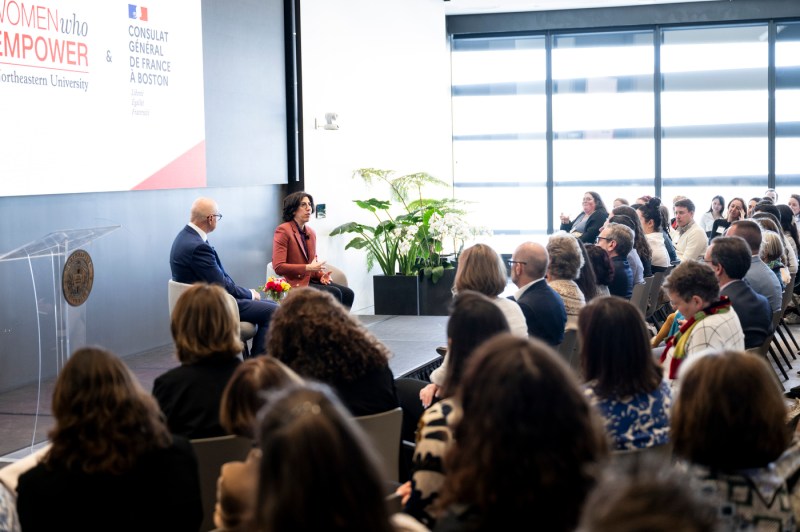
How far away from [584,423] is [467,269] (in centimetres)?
282

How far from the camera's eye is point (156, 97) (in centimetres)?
808

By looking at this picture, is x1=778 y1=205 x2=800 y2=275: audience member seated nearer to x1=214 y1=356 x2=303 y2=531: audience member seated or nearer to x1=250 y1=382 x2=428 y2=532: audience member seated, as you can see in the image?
x1=214 y1=356 x2=303 y2=531: audience member seated

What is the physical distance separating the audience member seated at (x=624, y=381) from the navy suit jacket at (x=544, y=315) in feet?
6.71

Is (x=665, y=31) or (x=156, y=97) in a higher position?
(x=665, y=31)

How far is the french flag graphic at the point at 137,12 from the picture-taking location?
7.68 meters

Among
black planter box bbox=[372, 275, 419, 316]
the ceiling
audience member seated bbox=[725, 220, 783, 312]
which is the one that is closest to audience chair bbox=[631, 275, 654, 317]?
audience member seated bbox=[725, 220, 783, 312]

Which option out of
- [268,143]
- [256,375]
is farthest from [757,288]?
[268,143]

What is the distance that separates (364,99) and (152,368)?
571cm

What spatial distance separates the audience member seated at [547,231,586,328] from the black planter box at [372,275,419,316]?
529 cm

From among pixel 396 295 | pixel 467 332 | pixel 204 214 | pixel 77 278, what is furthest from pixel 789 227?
pixel 467 332

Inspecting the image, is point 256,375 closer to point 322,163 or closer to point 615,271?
point 615,271

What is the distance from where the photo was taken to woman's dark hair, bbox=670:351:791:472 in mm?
2219

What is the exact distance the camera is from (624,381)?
2943 millimetres

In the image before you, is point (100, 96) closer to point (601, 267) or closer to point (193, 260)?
point (193, 260)
